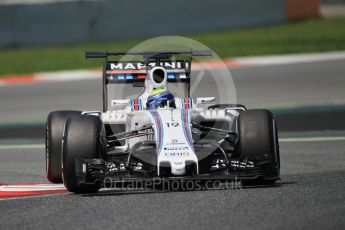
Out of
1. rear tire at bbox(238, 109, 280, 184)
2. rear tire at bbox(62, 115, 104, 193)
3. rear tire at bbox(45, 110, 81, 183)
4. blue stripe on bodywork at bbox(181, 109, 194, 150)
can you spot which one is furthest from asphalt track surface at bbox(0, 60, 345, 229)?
rear tire at bbox(45, 110, 81, 183)

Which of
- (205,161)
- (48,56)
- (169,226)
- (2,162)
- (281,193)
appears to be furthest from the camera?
(48,56)

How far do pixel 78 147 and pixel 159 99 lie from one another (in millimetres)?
1490

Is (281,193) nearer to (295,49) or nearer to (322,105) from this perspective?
(322,105)

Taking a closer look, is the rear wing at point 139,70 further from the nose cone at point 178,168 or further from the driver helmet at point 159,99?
the nose cone at point 178,168

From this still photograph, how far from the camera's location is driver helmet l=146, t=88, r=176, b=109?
426 inches

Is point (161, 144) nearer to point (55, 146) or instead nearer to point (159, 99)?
point (159, 99)

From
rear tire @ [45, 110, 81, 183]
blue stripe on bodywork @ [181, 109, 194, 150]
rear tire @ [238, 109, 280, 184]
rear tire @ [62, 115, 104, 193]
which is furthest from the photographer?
rear tire @ [45, 110, 81, 183]

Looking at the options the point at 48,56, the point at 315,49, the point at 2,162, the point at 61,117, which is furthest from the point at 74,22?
the point at 61,117

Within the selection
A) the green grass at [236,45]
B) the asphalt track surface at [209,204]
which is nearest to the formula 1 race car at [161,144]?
the asphalt track surface at [209,204]

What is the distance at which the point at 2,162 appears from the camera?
1340cm

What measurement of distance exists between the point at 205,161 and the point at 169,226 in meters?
2.24

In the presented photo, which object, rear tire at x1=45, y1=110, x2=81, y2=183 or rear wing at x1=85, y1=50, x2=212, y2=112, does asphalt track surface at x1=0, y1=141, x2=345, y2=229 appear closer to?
rear tire at x1=45, y1=110, x2=81, y2=183

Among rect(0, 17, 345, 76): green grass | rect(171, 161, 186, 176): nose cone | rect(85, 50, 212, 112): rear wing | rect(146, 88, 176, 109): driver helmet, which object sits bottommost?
rect(171, 161, 186, 176): nose cone

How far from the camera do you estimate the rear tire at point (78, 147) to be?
9.55 m
